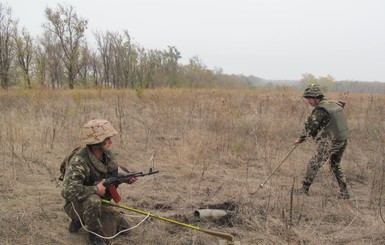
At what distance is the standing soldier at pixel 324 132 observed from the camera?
414cm

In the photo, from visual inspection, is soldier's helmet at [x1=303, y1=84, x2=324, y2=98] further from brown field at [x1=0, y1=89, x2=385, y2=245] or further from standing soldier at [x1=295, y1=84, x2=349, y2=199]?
brown field at [x1=0, y1=89, x2=385, y2=245]

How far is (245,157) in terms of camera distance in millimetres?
5836

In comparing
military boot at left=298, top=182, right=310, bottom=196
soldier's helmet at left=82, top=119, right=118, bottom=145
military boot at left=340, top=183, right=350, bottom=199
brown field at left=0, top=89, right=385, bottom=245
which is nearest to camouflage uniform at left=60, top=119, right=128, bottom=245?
soldier's helmet at left=82, top=119, right=118, bottom=145

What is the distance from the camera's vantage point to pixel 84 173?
281cm

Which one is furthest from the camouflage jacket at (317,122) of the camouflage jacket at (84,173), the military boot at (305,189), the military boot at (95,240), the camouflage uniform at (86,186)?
the military boot at (95,240)

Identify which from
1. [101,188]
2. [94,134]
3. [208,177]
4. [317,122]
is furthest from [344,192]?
[94,134]

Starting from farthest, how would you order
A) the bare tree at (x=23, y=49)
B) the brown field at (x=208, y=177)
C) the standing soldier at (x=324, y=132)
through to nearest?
the bare tree at (x=23, y=49), the standing soldier at (x=324, y=132), the brown field at (x=208, y=177)

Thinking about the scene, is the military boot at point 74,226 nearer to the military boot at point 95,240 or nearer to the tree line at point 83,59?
the military boot at point 95,240

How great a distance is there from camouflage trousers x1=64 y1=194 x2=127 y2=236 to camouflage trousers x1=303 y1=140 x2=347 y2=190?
2479 mm

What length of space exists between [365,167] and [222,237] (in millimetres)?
3442

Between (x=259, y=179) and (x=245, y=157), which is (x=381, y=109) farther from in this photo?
(x=259, y=179)

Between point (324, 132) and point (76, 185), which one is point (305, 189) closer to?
point (324, 132)

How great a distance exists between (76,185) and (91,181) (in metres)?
0.29

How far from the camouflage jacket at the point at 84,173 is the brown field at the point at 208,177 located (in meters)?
0.56
